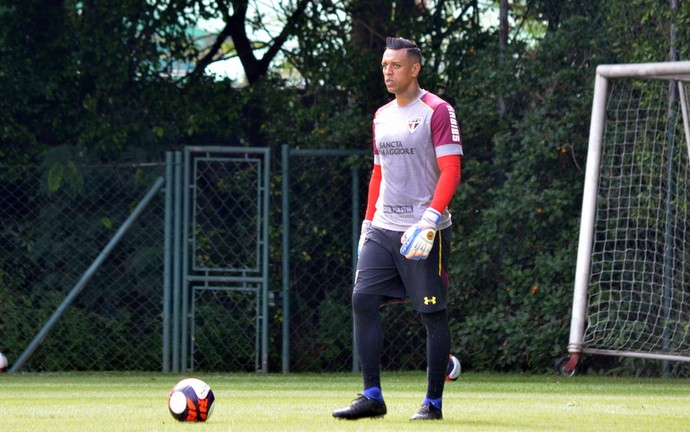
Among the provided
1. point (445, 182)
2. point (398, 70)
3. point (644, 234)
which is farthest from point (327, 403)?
point (644, 234)

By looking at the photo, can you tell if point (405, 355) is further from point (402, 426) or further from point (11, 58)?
point (402, 426)

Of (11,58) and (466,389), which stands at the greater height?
(11,58)

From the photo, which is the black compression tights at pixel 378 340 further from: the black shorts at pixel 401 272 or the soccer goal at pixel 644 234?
the soccer goal at pixel 644 234

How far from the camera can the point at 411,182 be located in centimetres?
623

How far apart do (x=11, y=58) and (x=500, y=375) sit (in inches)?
206

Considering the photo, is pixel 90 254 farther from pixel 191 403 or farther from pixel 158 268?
pixel 191 403

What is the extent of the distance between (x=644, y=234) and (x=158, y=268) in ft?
13.8

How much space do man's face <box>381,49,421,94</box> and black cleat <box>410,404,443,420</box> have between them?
1524mm

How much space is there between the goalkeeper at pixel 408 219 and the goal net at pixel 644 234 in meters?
4.02

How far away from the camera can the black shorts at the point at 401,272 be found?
6.13 metres

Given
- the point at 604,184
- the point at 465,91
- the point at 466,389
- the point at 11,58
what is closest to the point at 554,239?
the point at 604,184

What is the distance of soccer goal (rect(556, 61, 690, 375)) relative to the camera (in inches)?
402

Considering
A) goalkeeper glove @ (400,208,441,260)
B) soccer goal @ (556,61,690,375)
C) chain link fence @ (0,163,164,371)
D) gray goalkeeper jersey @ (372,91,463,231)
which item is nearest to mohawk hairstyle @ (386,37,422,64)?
gray goalkeeper jersey @ (372,91,463,231)

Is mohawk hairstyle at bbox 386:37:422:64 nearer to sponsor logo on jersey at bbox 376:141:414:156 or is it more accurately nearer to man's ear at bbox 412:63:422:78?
man's ear at bbox 412:63:422:78
